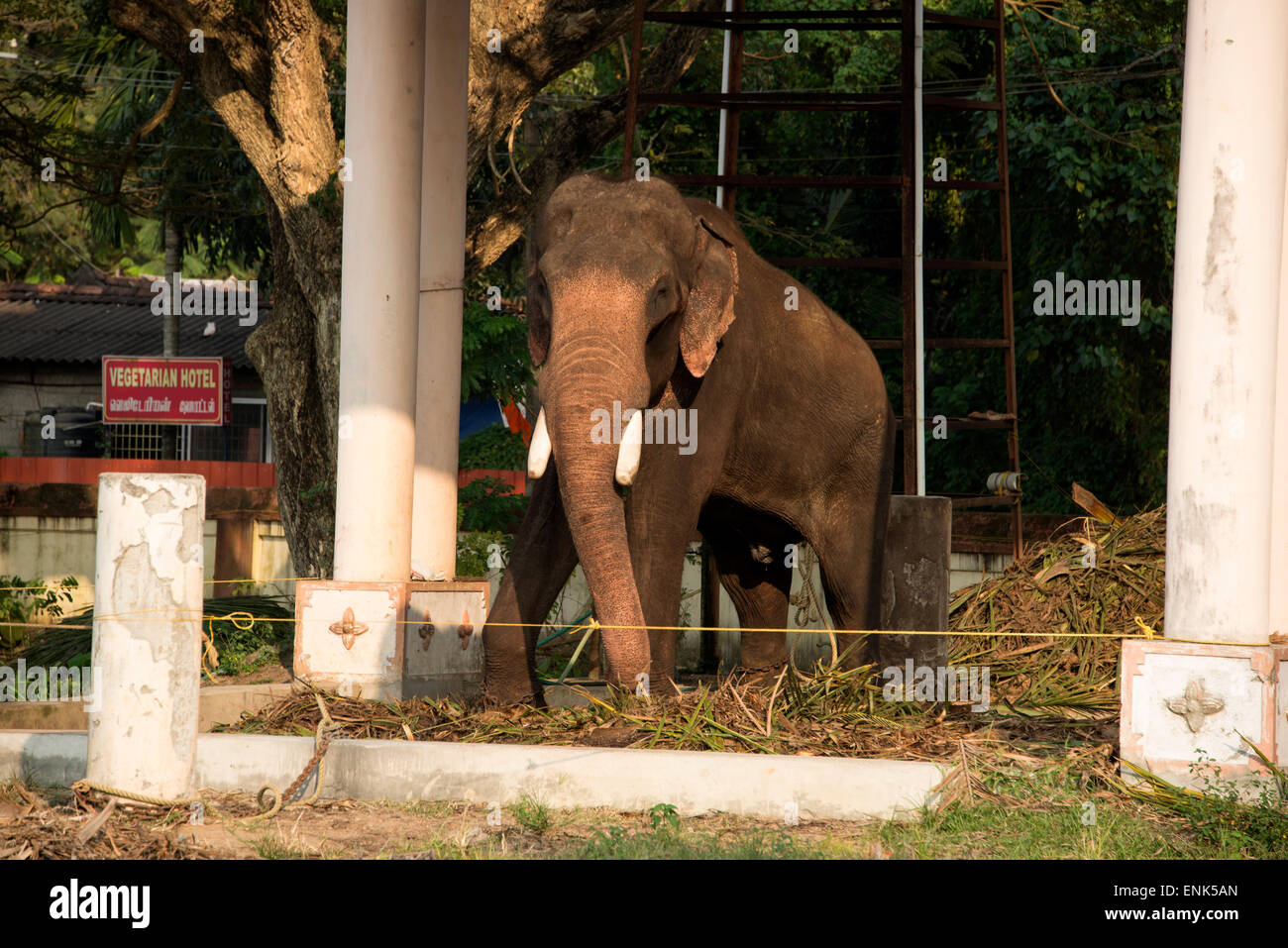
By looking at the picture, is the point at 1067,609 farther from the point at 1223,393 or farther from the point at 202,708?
the point at 202,708

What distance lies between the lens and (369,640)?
776 cm

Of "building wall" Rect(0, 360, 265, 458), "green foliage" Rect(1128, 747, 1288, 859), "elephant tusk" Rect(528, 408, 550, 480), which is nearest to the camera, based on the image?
"green foliage" Rect(1128, 747, 1288, 859)

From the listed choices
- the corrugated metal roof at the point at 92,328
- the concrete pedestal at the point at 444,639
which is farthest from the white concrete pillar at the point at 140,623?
the corrugated metal roof at the point at 92,328

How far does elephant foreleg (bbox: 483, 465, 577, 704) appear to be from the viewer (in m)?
7.63

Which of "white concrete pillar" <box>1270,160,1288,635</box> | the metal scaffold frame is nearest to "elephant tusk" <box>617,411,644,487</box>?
the metal scaffold frame

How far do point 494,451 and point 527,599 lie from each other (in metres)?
8.89

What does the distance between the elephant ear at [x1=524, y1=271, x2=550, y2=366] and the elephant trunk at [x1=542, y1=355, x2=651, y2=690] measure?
71 cm

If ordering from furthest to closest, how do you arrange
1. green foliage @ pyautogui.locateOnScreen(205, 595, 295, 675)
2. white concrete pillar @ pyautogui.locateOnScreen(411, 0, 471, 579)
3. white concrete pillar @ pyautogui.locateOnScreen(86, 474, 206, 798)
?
1. green foliage @ pyautogui.locateOnScreen(205, 595, 295, 675)
2. white concrete pillar @ pyautogui.locateOnScreen(411, 0, 471, 579)
3. white concrete pillar @ pyautogui.locateOnScreen(86, 474, 206, 798)

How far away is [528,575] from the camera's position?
768cm

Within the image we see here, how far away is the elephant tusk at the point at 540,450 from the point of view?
6.88 metres

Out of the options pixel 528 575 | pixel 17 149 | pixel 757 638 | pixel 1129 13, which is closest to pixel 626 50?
pixel 1129 13

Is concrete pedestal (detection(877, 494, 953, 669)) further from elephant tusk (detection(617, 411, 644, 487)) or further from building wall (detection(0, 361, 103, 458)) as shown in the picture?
building wall (detection(0, 361, 103, 458))

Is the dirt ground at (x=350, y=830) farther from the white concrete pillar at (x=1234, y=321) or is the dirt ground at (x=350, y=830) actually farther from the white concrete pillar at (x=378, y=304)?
the white concrete pillar at (x=378, y=304)

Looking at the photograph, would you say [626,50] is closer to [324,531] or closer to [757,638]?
[324,531]
